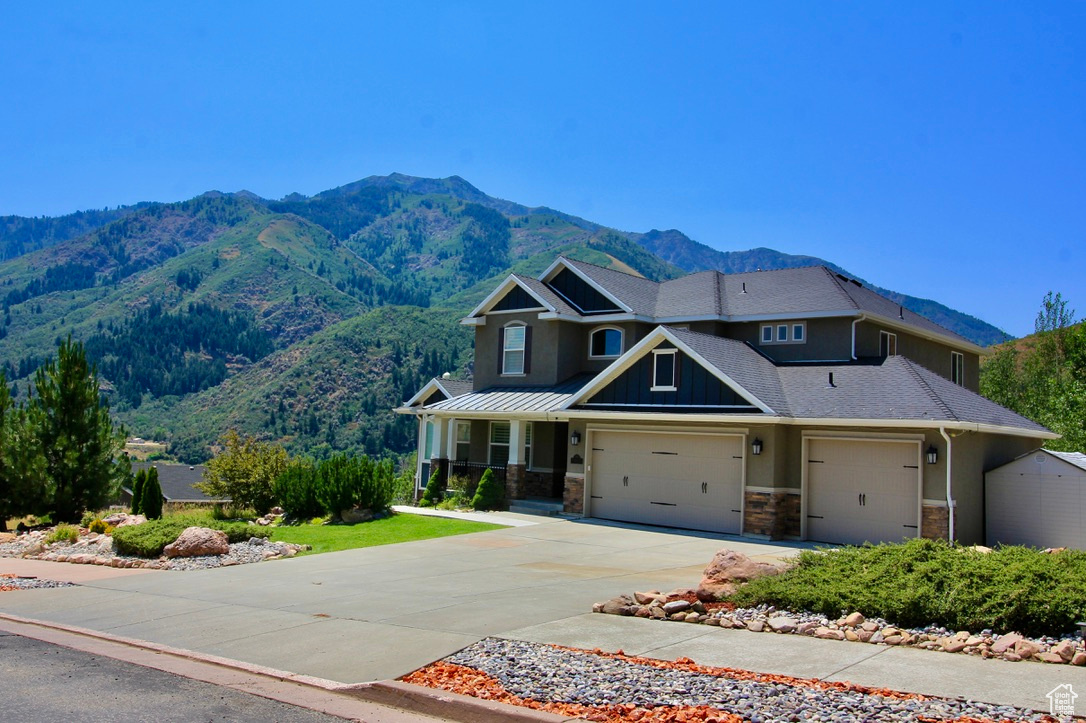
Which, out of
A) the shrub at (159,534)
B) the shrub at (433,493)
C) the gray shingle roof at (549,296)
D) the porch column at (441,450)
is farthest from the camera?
the gray shingle roof at (549,296)

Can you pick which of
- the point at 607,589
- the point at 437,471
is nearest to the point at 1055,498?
the point at 607,589

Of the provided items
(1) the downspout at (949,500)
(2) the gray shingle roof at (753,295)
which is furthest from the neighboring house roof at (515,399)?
(1) the downspout at (949,500)

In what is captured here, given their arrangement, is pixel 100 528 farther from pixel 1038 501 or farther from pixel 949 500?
pixel 1038 501

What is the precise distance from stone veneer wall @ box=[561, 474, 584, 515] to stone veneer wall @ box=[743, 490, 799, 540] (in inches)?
195

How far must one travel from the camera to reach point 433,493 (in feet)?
90.7

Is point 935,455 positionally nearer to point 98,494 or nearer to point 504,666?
point 504,666

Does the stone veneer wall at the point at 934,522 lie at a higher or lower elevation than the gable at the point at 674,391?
lower

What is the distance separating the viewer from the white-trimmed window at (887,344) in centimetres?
2642

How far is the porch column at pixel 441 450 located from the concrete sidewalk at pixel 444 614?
29.0ft

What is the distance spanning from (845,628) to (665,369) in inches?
517

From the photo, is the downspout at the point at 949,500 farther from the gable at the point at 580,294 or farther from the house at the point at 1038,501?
the gable at the point at 580,294

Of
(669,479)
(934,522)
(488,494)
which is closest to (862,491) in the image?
(934,522)

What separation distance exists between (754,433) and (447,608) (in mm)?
11043

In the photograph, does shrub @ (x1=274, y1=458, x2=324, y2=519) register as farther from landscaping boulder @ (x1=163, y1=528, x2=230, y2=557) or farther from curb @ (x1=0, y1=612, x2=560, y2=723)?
curb @ (x1=0, y1=612, x2=560, y2=723)
